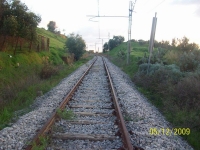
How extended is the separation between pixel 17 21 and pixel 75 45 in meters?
20.9

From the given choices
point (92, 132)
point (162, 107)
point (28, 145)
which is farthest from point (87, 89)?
point (28, 145)

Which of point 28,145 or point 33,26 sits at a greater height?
point 33,26

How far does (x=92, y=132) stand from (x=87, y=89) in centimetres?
625

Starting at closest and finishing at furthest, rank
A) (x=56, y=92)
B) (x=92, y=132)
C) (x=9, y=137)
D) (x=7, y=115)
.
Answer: (x=9, y=137) < (x=92, y=132) < (x=7, y=115) < (x=56, y=92)

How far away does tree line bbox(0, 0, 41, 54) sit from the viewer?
17328 mm

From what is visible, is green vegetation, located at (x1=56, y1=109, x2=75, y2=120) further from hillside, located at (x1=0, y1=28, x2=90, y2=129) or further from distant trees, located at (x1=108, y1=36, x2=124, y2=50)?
distant trees, located at (x1=108, y1=36, x2=124, y2=50)

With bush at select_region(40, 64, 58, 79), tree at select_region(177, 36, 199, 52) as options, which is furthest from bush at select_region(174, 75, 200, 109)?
tree at select_region(177, 36, 199, 52)

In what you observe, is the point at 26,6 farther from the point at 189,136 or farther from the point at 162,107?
the point at 189,136

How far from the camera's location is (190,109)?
27.7 feet

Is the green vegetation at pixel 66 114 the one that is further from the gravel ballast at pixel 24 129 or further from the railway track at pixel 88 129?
the gravel ballast at pixel 24 129

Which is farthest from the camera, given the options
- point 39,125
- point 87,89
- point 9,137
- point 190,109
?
point 87,89

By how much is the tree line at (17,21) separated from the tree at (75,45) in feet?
60.5

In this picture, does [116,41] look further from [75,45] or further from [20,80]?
[20,80]
